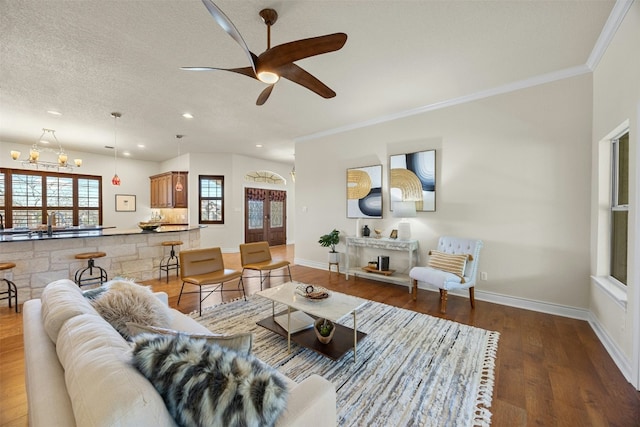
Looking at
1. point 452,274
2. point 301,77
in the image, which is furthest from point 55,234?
point 452,274

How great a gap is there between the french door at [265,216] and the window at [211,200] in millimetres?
727

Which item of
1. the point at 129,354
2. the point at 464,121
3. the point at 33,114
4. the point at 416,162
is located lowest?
the point at 129,354

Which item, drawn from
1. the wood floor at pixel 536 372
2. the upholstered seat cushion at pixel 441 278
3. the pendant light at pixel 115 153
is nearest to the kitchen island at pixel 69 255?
the wood floor at pixel 536 372

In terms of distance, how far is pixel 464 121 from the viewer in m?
3.63

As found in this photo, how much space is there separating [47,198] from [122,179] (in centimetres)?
169

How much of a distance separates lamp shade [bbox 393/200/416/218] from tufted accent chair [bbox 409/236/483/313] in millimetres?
564

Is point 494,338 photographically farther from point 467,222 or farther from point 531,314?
point 467,222

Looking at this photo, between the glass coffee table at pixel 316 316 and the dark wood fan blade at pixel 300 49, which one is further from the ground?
the dark wood fan blade at pixel 300 49

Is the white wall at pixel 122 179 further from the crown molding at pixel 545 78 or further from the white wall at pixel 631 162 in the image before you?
the white wall at pixel 631 162

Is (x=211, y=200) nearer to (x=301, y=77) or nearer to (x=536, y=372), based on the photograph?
(x=301, y=77)

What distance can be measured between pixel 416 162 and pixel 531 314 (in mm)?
2484

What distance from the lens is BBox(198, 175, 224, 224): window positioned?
731cm

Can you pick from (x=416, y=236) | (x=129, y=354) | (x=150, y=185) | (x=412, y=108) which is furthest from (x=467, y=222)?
(x=150, y=185)

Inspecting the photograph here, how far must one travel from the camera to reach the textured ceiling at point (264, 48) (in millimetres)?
2061
